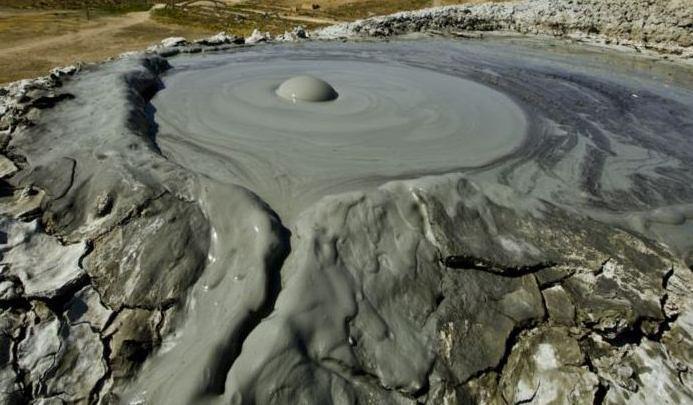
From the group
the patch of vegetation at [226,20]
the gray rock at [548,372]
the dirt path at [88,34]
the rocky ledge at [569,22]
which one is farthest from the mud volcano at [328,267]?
the patch of vegetation at [226,20]

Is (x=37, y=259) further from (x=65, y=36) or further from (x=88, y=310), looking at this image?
(x=65, y=36)

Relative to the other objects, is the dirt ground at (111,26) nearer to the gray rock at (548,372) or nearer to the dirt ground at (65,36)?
the dirt ground at (65,36)

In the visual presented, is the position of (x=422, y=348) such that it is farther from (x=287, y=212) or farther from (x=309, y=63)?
(x=309, y=63)

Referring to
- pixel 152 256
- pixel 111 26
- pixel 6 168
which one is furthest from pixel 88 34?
pixel 152 256

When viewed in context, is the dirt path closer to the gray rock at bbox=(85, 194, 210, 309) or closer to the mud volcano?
the mud volcano

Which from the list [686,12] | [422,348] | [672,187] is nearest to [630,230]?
[672,187]

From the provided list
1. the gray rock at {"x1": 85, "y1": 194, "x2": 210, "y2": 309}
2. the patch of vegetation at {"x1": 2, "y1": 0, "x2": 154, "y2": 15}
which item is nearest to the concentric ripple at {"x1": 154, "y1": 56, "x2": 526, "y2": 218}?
the gray rock at {"x1": 85, "y1": 194, "x2": 210, "y2": 309}
